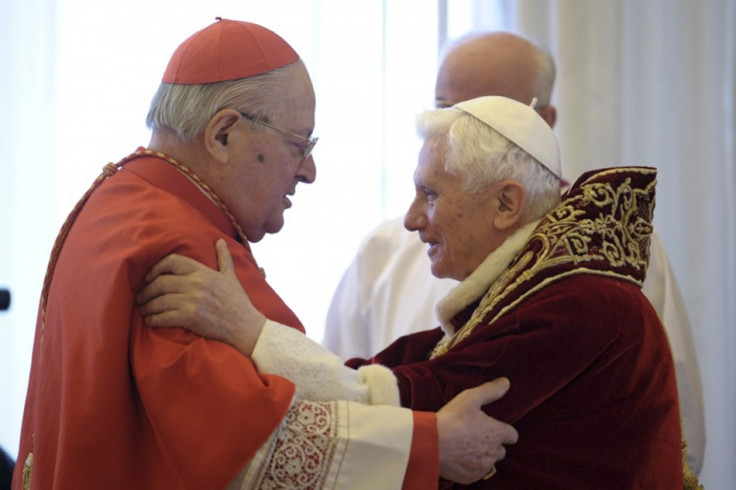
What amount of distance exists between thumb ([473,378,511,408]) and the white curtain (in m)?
2.86

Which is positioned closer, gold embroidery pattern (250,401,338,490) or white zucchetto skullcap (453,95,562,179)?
gold embroidery pattern (250,401,338,490)

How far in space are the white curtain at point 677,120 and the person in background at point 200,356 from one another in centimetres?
282

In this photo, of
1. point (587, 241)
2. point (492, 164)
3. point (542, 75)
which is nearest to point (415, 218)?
point (492, 164)

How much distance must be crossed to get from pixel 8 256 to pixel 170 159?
8.31ft

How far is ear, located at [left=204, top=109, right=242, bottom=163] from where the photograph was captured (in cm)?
256

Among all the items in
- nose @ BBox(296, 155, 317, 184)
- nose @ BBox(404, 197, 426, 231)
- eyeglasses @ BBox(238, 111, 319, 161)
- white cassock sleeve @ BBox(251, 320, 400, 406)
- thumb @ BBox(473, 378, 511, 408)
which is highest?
eyeglasses @ BBox(238, 111, 319, 161)

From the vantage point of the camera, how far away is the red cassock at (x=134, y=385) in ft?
7.32

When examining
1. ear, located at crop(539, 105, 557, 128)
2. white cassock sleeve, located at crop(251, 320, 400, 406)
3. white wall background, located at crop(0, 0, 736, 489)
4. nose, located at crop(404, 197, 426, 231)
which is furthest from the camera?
white wall background, located at crop(0, 0, 736, 489)

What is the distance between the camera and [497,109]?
9.38 feet

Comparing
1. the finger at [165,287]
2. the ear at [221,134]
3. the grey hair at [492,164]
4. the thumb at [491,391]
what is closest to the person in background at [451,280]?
the grey hair at [492,164]

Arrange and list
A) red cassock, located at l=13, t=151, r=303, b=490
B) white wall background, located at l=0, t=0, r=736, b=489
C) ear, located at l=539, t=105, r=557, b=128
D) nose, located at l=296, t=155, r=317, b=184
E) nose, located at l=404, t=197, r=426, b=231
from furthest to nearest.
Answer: white wall background, located at l=0, t=0, r=736, b=489 < ear, located at l=539, t=105, r=557, b=128 < nose, located at l=404, t=197, r=426, b=231 < nose, located at l=296, t=155, r=317, b=184 < red cassock, located at l=13, t=151, r=303, b=490

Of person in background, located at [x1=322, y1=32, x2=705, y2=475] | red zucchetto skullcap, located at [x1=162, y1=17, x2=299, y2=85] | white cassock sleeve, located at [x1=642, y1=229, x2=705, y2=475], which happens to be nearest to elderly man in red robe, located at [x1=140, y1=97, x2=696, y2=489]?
red zucchetto skullcap, located at [x1=162, y1=17, x2=299, y2=85]

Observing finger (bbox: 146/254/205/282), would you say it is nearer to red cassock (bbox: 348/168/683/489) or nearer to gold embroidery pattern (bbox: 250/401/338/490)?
gold embroidery pattern (bbox: 250/401/338/490)

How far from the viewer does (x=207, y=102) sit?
2592 mm
